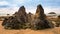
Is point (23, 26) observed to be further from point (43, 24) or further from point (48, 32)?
point (48, 32)

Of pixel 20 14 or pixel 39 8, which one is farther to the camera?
pixel 20 14

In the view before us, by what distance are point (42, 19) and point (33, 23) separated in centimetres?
70

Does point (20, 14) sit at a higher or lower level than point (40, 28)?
higher

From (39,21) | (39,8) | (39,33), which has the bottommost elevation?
(39,33)

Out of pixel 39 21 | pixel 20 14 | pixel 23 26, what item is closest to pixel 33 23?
pixel 39 21

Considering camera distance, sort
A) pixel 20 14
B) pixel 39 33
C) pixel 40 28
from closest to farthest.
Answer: pixel 39 33
pixel 40 28
pixel 20 14

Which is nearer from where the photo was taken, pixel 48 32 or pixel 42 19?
pixel 48 32

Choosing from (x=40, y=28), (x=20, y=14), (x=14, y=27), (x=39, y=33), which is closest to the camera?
(x=39, y=33)

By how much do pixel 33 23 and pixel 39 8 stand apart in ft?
4.82

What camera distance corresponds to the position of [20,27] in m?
9.87

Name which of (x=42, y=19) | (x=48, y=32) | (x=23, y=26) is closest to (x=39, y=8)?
(x=42, y=19)

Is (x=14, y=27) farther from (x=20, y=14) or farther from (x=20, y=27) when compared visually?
(x=20, y=14)

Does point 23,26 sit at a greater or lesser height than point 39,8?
lesser

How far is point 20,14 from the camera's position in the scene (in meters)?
11.6
